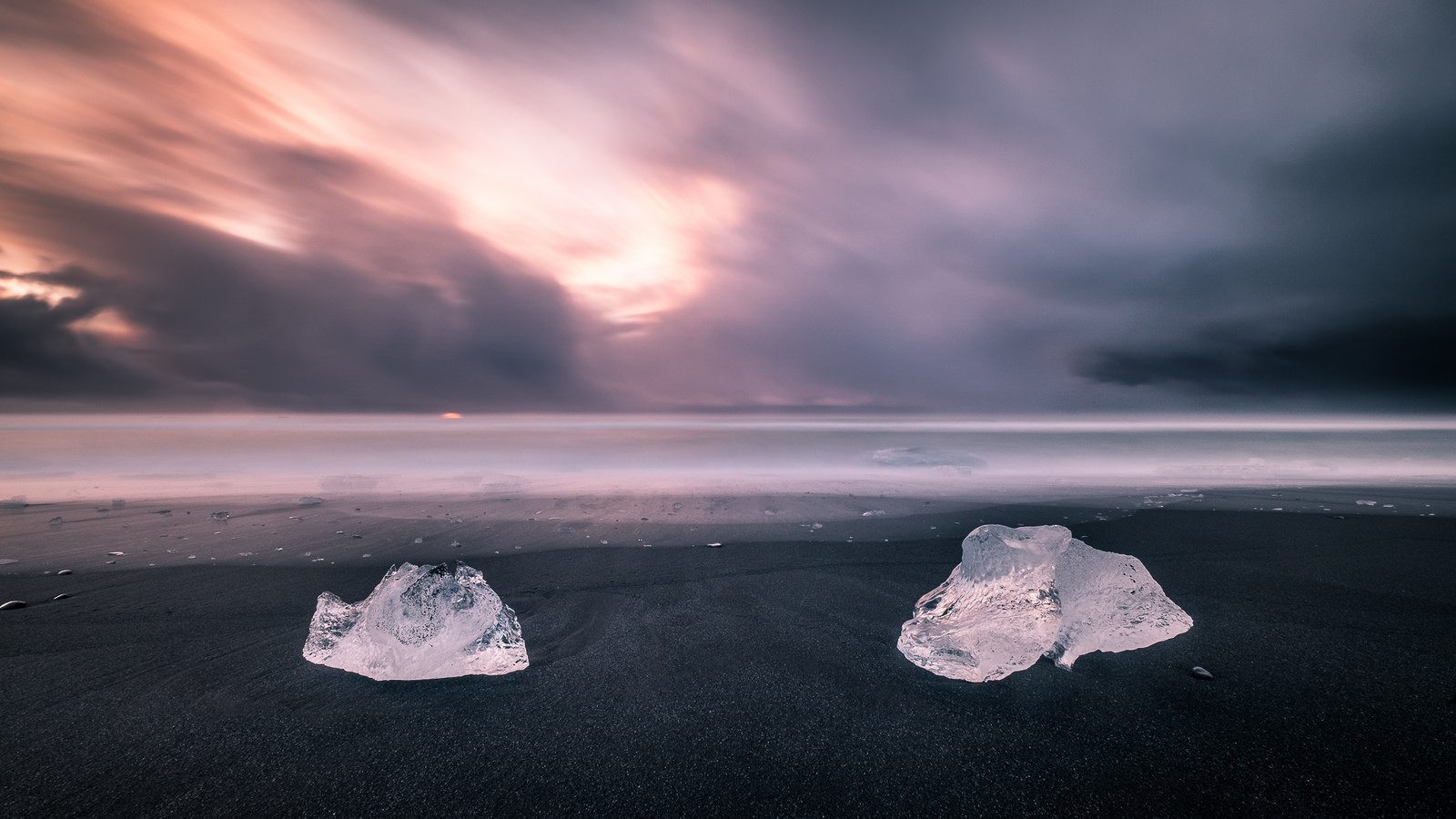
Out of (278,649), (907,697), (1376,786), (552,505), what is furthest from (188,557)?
(1376,786)

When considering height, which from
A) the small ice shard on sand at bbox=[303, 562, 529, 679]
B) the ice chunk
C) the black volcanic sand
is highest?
the ice chunk

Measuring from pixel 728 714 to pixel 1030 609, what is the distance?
1352 mm

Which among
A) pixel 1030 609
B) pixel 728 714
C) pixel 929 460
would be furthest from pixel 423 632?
pixel 929 460

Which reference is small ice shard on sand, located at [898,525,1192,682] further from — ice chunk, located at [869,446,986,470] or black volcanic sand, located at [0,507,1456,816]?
ice chunk, located at [869,446,986,470]

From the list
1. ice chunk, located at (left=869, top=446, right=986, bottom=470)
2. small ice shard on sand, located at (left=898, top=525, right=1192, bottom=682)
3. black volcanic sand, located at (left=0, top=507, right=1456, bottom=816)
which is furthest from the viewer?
ice chunk, located at (left=869, top=446, right=986, bottom=470)

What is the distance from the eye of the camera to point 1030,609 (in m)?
2.31

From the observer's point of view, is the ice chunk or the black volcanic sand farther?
the ice chunk

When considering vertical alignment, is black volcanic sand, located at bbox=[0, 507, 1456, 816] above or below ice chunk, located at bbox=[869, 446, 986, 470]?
below

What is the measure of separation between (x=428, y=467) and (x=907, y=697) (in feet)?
48.0

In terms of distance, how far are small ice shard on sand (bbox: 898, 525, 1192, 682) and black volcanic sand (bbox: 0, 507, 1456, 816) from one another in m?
0.09

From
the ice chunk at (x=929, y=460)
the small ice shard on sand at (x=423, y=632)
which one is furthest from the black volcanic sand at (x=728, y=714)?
the ice chunk at (x=929, y=460)

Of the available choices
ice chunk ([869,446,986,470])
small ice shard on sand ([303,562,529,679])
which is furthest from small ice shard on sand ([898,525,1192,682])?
ice chunk ([869,446,986,470])

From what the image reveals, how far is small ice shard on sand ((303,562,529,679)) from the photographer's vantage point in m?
2.26

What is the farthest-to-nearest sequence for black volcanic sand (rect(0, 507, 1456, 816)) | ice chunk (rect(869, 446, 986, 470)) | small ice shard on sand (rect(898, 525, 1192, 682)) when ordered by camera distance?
ice chunk (rect(869, 446, 986, 470)), small ice shard on sand (rect(898, 525, 1192, 682)), black volcanic sand (rect(0, 507, 1456, 816))
